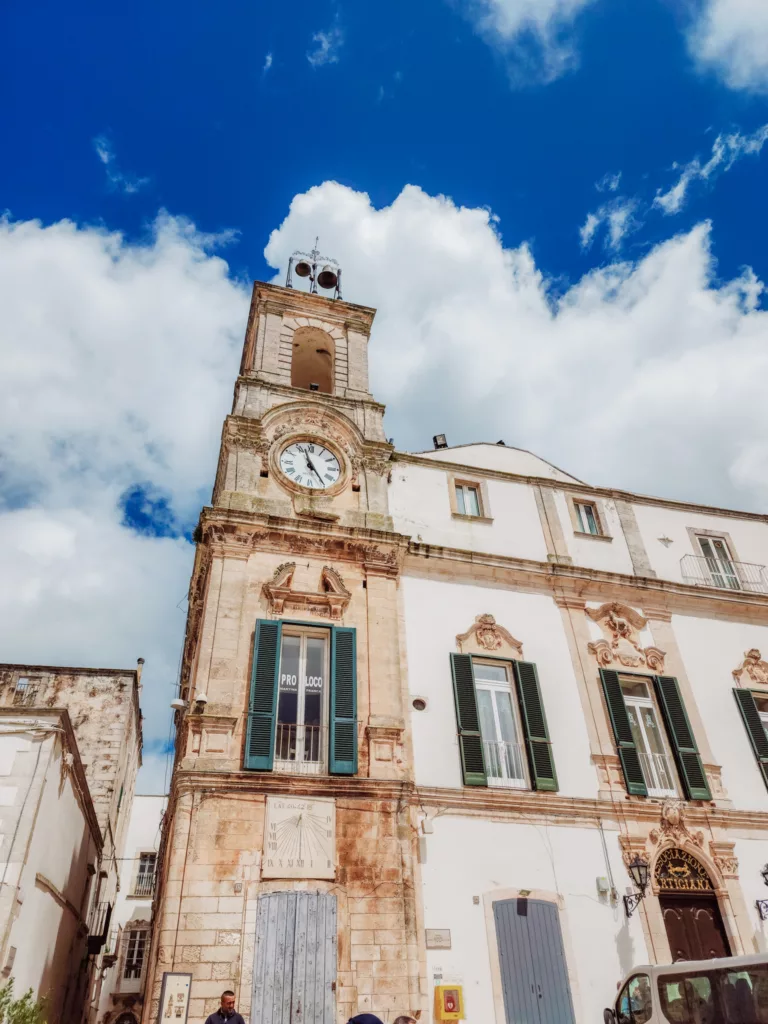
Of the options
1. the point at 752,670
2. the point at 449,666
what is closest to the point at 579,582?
the point at 449,666

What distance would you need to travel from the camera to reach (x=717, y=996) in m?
7.65

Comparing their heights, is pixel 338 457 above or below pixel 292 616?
above

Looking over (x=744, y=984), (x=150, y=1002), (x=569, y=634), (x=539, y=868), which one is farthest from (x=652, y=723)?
(x=150, y=1002)

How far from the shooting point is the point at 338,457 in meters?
16.3

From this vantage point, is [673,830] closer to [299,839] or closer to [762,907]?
[762,907]

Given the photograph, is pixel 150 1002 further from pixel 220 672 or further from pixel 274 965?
pixel 220 672

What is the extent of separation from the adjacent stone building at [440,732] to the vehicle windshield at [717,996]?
3.25 m

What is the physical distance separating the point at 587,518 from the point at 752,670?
493 cm

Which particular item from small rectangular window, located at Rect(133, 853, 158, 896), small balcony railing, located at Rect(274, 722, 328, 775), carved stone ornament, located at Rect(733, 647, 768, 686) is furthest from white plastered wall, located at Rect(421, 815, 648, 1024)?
small rectangular window, located at Rect(133, 853, 158, 896)

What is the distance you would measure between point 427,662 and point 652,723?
15.9 feet

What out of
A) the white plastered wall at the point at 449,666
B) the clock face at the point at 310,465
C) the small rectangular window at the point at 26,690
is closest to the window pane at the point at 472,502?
the white plastered wall at the point at 449,666

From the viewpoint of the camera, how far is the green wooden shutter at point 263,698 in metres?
11.4

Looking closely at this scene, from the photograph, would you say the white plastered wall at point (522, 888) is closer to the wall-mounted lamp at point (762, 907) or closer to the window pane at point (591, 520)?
the wall-mounted lamp at point (762, 907)

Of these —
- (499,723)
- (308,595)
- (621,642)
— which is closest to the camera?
(499,723)
